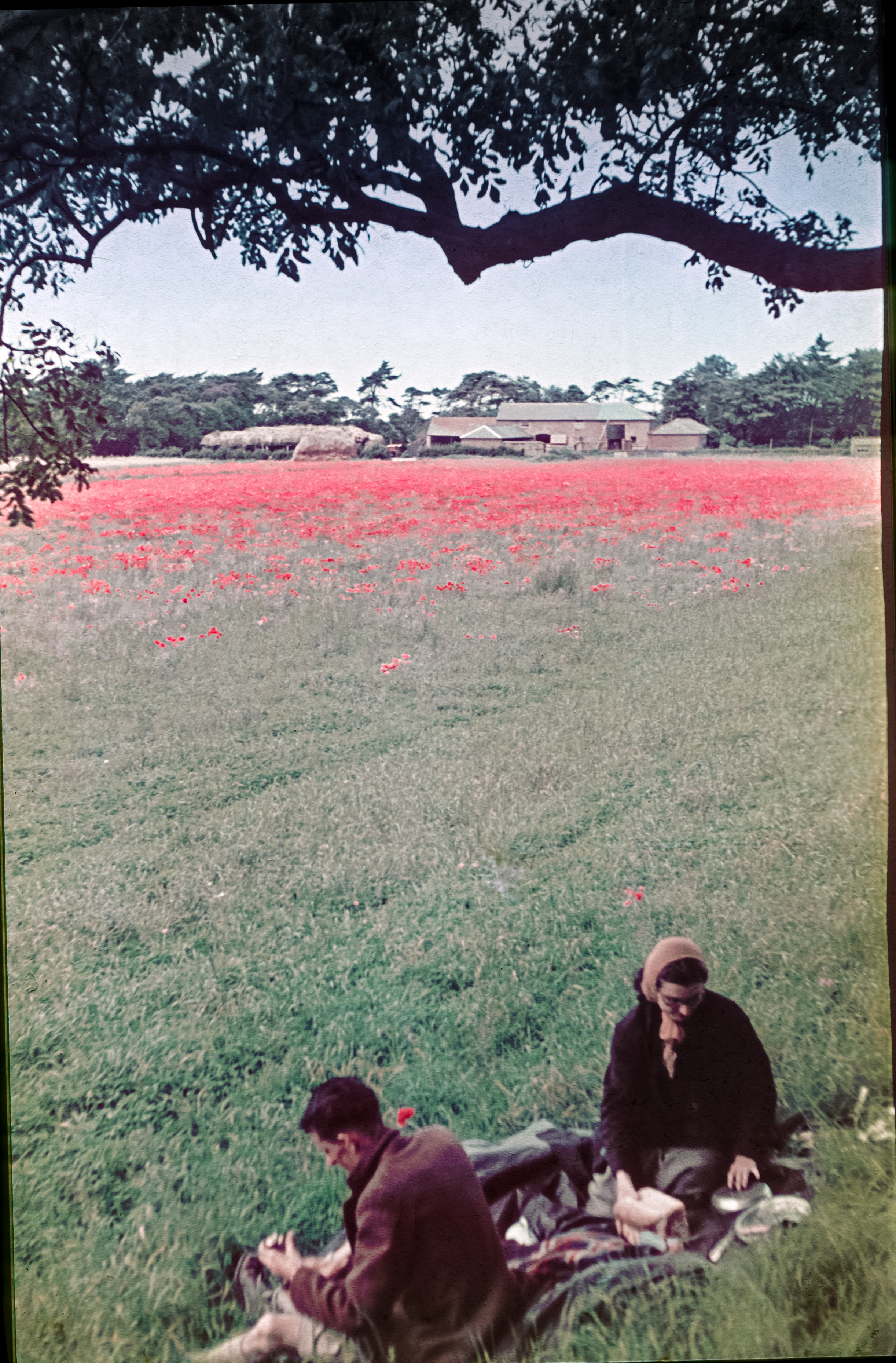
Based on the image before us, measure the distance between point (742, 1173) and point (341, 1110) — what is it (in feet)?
2.35

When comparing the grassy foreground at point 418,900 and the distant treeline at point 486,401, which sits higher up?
the distant treeline at point 486,401

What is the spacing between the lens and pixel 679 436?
1.78m

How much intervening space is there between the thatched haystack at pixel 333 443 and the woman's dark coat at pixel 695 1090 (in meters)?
1.31

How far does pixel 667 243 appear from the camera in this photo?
64.8 inches

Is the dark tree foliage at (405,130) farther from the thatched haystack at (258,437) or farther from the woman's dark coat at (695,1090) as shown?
the woman's dark coat at (695,1090)

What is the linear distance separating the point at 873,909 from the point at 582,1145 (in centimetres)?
74

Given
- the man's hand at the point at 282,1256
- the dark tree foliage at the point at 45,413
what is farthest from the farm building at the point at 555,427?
the man's hand at the point at 282,1256

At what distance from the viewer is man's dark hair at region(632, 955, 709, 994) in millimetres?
1516

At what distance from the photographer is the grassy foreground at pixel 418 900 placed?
1409 millimetres

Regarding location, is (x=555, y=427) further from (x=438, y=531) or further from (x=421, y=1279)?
(x=421, y=1279)

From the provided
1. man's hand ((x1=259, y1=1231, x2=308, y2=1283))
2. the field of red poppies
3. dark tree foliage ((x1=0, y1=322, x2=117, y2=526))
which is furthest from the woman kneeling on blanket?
dark tree foliage ((x1=0, y1=322, x2=117, y2=526))

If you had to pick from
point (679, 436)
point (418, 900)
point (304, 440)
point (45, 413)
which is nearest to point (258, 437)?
point (304, 440)

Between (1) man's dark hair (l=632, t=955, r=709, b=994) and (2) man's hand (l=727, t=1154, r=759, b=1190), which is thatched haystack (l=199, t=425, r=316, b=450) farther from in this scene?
(2) man's hand (l=727, t=1154, r=759, b=1190)

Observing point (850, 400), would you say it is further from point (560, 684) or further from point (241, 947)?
point (241, 947)
